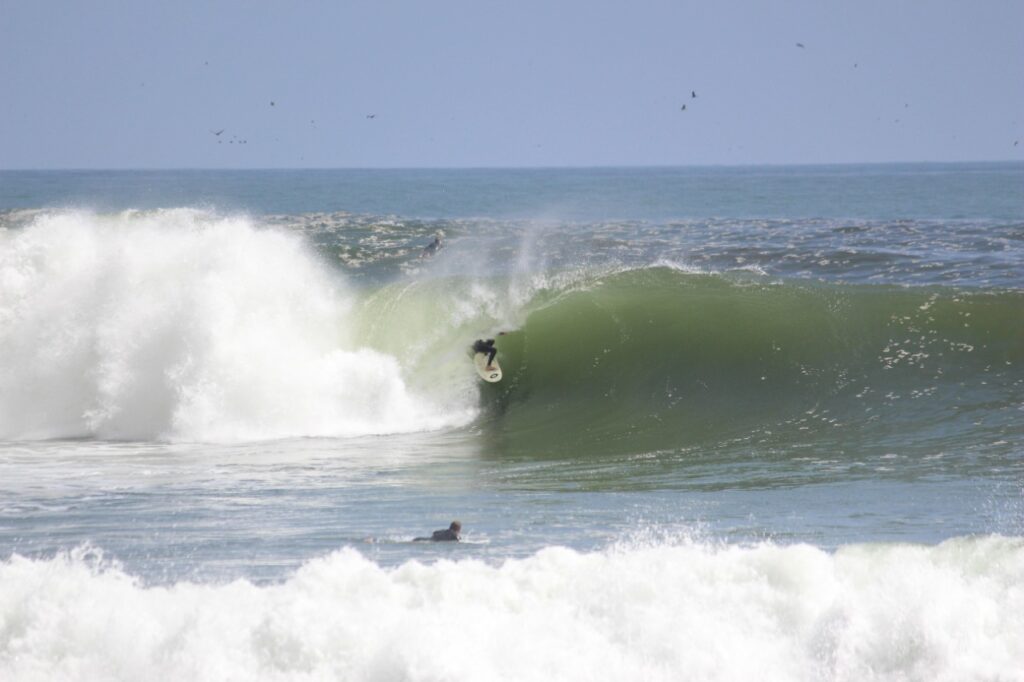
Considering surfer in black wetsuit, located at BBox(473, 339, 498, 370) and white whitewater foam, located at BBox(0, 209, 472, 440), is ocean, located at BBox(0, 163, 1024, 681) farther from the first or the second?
surfer in black wetsuit, located at BBox(473, 339, 498, 370)

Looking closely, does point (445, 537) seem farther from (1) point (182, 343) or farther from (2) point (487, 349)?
(2) point (487, 349)

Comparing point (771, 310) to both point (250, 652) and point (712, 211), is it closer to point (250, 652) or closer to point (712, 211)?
point (250, 652)

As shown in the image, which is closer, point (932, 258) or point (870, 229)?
point (932, 258)

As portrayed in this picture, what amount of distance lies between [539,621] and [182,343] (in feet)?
30.4

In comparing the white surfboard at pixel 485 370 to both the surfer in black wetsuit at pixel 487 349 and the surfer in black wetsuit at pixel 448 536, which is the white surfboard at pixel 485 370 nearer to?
the surfer in black wetsuit at pixel 487 349

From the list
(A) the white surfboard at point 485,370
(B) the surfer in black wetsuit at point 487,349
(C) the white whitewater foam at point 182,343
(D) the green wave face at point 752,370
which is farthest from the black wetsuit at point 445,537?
(B) the surfer in black wetsuit at point 487,349

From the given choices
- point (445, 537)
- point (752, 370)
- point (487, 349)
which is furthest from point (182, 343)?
point (445, 537)

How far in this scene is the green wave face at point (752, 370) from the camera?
1355 centimetres

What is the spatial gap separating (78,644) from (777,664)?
159 inches

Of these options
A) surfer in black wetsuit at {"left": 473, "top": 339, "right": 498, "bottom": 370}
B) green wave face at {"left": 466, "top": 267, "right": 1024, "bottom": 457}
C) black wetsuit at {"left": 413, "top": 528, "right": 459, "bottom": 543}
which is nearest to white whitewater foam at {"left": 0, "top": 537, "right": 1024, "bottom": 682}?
black wetsuit at {"left": 413, "top": 528, "right": 459, "bottom": 543}

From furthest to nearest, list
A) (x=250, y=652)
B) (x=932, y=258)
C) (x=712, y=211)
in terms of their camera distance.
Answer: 1. (x=712, y=211)
2. (x=932, y=258)
3. (x=250, y=652)

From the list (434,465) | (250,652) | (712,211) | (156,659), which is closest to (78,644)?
(156,659)

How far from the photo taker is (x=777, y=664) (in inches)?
276

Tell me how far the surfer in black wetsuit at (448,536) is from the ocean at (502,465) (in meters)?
0.19
